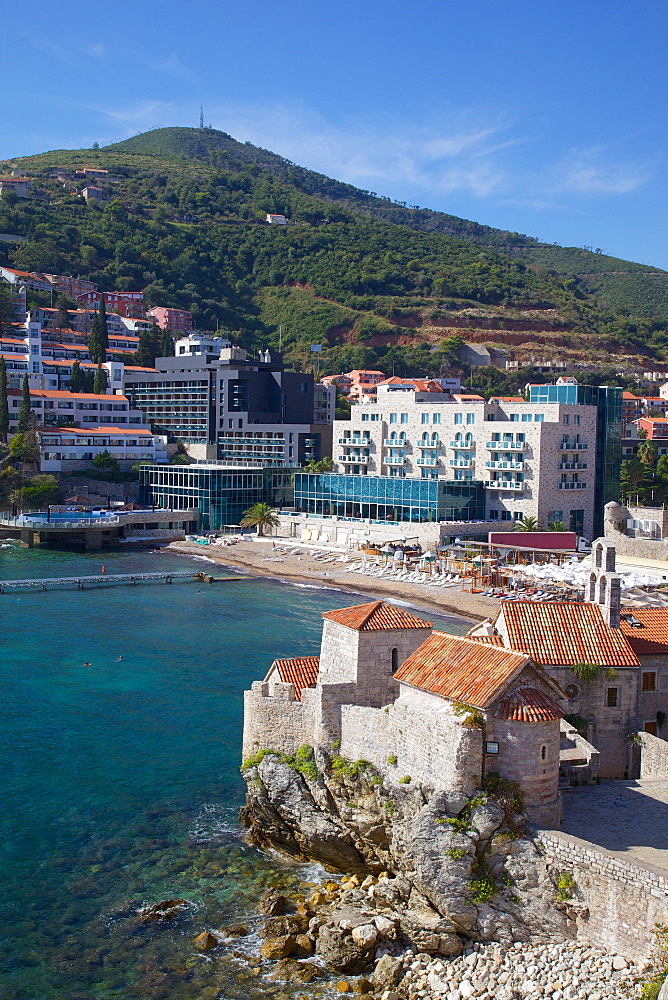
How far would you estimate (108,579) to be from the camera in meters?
58.4

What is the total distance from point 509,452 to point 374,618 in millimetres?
49658

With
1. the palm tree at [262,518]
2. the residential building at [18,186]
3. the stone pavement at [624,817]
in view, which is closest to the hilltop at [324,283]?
the residential building at [18,186]

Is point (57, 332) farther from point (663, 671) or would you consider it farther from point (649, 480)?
point (663, 671)

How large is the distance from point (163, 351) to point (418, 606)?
76828 mm

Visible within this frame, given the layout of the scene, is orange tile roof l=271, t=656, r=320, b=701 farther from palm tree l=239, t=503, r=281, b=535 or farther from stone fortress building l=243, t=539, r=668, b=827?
palm tree l=239, t=503, r=281, b=535

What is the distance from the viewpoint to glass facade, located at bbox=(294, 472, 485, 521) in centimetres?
6969

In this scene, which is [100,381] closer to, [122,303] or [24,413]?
[24,413]

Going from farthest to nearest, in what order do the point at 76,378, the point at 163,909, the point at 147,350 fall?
the point at 147,350 < the point at 76,378 < the point at 163,909

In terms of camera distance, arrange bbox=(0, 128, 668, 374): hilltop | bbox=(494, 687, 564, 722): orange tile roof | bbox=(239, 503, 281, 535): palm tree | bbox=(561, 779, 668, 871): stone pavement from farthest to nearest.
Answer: bbox=(0, 128, 668, 374): hilltop < bbox=(239, 503, 281, 535): palm tree < bbox=(494, 687, 564, 722): orange tile roof < bbox=(561, 779, 668, 871): stone pavement

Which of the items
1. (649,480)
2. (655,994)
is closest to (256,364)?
(649,480)

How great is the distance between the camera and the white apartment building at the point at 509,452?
225ft

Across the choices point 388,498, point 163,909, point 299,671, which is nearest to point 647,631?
point 299,671

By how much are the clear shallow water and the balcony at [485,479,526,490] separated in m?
23.8

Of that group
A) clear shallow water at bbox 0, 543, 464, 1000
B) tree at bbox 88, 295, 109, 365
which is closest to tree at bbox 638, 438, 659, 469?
clear shallow water at bbox 0, 543, 464, 1000
